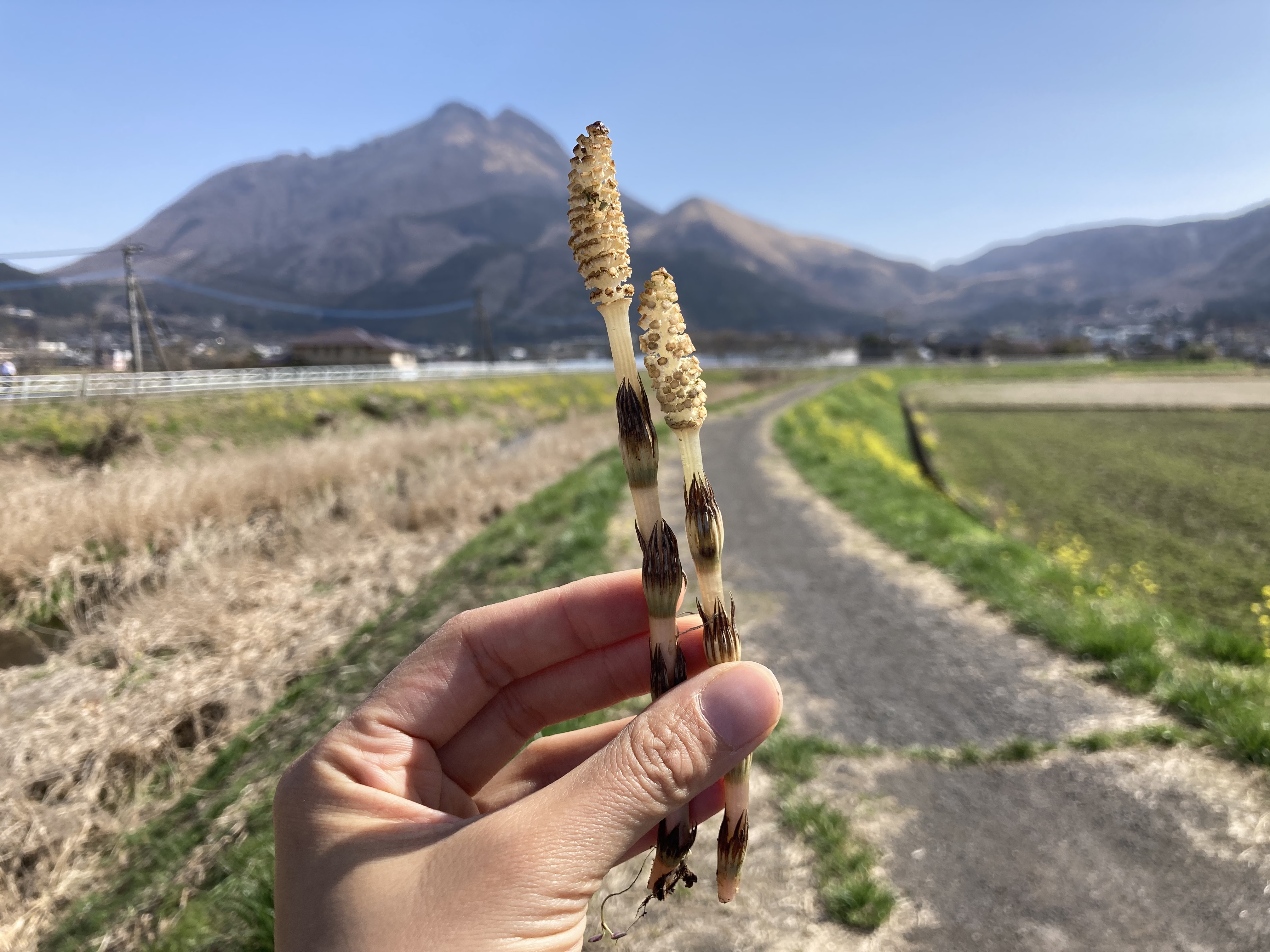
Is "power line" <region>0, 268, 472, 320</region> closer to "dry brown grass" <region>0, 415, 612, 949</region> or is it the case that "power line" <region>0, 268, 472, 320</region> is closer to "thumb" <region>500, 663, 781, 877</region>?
"dry brown grass" <region>0, 415, 612, 949</region>

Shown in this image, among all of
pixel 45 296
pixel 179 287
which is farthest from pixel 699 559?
pixel 179 287

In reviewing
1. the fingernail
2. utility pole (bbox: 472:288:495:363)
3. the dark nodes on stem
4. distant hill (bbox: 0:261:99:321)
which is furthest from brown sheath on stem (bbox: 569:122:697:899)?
utility pole (bbox: 472:288:495:363)

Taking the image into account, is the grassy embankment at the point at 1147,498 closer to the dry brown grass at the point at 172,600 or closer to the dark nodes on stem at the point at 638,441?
the dark nodes on stem at the point at 638,441

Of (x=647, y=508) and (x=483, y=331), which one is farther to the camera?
(x=483, y=331)

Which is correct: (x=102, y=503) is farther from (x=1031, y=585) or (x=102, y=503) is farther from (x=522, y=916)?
(x=1031, y=585)

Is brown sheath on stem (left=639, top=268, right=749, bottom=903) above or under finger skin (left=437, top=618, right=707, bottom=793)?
above

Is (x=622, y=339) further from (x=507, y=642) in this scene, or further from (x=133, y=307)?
(x=133, y=307)
